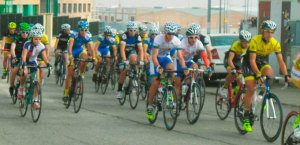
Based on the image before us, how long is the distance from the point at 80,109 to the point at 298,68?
7.74 m

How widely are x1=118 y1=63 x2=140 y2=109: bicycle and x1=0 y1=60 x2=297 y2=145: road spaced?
0.18 metres

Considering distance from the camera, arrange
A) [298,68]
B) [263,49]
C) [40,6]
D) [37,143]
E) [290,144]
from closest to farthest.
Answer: [298,68], [290,144], [37,143], [263,49], [40,6]

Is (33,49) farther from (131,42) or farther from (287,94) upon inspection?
(287,94)

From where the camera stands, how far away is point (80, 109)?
49.2 feet

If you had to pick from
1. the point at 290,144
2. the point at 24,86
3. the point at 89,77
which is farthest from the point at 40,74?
the point at 89,77

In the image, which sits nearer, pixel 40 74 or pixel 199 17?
pixel 40 74

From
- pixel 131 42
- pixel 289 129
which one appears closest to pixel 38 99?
pixel 131 42

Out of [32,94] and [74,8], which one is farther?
[74,8]

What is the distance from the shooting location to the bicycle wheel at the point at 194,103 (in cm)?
1258

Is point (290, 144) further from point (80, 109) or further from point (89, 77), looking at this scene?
point (89, 77)

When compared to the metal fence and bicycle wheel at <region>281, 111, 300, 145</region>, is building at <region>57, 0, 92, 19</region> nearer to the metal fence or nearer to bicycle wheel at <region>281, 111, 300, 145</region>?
the metal fence

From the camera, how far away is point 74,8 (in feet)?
336

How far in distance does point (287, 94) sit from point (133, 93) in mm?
5457

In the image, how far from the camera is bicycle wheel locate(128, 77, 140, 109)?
49.8 feet
